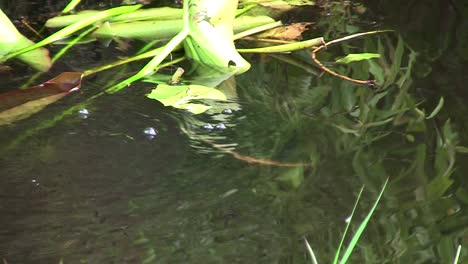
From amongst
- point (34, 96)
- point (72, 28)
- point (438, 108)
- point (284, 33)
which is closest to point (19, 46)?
point (72, 28)

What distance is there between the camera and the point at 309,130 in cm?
139

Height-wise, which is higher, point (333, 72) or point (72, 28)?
point (72, 28)

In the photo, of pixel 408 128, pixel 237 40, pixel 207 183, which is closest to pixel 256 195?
pixel 207 183

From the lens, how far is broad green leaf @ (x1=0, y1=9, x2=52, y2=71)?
1.69 m

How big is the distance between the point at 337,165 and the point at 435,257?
1.01 feet

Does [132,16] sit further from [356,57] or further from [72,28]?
[356,57]

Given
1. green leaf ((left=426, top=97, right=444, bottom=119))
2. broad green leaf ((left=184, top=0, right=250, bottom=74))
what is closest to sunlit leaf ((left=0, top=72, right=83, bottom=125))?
broad green leaf ((left=184, top=0, right=250, bottom=74))

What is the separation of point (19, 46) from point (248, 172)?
75cm

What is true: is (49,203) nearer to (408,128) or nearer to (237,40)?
(408,128)

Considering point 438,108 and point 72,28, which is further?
point 72,28

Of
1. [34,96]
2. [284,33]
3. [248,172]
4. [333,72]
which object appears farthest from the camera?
[284,33]

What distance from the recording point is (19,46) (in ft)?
5.61

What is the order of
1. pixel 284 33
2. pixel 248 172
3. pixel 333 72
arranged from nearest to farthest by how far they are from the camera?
pixel 248 172, pixel 333 72, pixel 284 33

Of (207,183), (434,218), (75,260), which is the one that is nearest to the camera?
(75,260)
